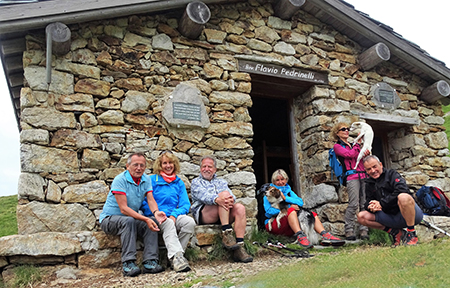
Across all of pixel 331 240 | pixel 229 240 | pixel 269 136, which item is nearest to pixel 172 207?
pixel 229 240

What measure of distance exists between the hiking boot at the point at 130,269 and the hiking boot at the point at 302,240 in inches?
74.6

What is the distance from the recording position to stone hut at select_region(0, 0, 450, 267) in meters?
4.04

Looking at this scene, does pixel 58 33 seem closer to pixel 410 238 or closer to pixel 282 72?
pixel 282 72

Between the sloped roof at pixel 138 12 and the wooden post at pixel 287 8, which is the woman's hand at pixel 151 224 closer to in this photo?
the sloped roof at pixel 138 12

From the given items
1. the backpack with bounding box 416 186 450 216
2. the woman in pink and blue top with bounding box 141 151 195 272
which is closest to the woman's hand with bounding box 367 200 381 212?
the backpack with bounding box 416 186 450 216

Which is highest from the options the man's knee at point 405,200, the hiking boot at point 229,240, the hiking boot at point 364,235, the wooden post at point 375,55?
the wooden post at point 375,55

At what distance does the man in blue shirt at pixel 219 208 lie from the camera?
3.97m

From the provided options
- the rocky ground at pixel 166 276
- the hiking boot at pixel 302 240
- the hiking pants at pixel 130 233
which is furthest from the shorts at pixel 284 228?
the hiking pants at pixel 130 233

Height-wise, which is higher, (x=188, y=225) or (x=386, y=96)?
(x=386, y=96)

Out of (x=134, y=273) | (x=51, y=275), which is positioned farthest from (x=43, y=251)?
(x=134, y=273)

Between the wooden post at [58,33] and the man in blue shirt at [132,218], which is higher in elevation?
the wooden post at [58,33]

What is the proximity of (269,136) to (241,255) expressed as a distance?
559 centimetres

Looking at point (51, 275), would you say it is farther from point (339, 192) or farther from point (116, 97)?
point (339, 192)

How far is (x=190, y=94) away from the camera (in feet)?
16.2
